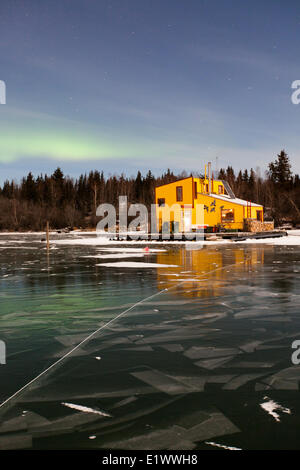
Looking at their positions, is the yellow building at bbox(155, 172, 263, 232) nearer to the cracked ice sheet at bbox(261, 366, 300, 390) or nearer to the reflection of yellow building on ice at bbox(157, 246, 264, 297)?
the reflection of yellow building on ice at bbox(157, 246, 264, 297)

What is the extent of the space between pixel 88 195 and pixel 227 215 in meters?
84.1

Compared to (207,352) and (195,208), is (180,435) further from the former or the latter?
(195,208)

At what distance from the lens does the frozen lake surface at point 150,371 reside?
11.0ft

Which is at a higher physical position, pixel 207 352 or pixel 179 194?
pixel 179 194

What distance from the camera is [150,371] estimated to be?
4.74 metres

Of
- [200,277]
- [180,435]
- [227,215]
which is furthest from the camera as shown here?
[227,215]

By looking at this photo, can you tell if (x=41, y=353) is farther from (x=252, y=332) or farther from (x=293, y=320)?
(x=293, y=320)

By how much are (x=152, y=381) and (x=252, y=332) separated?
2.56 metres

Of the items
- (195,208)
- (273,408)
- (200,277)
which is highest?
(195,208)

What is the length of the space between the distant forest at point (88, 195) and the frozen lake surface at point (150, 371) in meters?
64.1

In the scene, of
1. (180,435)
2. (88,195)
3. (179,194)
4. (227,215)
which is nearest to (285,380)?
(180,435)

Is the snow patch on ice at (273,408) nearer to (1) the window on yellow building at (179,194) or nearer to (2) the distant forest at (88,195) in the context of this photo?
(1) the window on yellow building at (179,194)

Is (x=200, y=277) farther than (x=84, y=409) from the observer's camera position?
Yes
